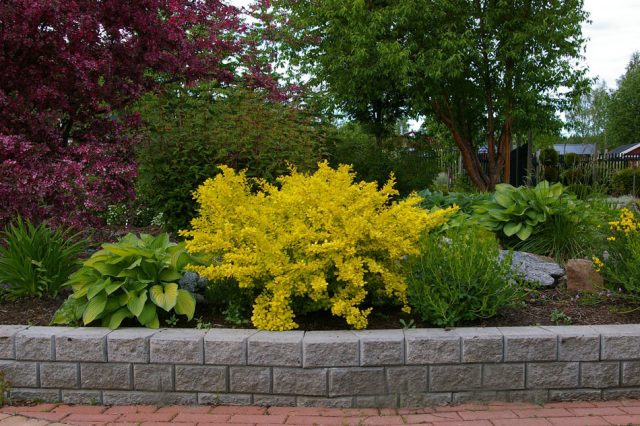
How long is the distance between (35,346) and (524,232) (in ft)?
12.0

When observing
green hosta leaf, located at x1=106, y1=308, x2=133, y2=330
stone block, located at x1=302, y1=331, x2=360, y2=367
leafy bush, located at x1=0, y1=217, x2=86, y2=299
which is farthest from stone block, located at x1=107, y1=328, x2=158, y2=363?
leafy bush, located at x1=0, y1=217, x2=86, y2=299

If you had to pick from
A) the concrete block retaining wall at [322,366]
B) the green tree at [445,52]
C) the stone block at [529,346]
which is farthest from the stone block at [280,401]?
the green tree at [445,52]

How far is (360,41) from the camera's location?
39.4ft

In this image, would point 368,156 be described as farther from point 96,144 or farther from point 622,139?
point 622,139

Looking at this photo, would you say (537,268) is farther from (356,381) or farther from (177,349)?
(177,349)

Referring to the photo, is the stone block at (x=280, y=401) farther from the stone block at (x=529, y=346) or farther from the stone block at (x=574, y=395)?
the stone block at (x=574, y=395)

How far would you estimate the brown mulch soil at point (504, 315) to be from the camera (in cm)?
327

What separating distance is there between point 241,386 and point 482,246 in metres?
1.63

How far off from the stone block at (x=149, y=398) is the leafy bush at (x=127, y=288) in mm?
365

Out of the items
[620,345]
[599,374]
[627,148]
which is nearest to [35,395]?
[599,374]

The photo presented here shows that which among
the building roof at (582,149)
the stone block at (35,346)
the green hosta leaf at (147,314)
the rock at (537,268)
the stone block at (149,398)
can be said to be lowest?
the stone block at (149,398)

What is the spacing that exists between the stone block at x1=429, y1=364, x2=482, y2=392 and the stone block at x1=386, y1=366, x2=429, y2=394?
0.13 feet

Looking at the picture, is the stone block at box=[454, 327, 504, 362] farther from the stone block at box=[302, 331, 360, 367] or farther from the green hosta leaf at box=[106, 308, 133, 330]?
the green hosta leaf at box=[106, 308, 133, 330]

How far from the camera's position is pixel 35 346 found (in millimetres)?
3010
